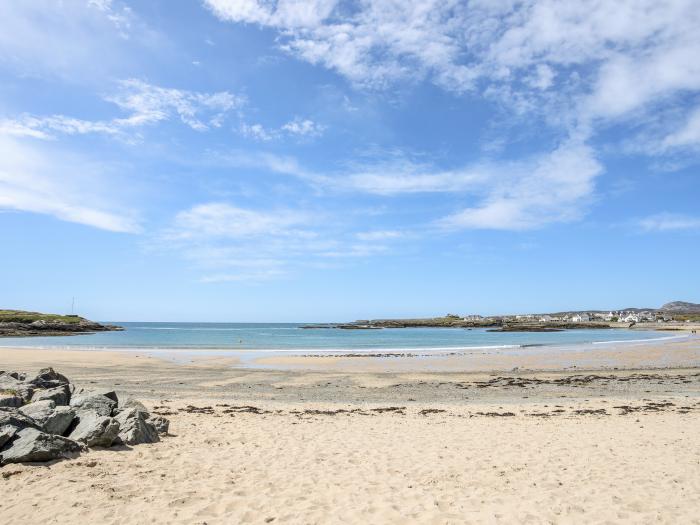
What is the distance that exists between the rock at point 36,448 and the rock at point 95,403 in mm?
1749

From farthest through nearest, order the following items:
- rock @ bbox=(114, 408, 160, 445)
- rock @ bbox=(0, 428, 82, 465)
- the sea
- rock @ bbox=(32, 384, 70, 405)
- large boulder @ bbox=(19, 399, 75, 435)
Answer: the sea
rock @ bbox=(32, 384, 70, 405)
rock @ bbox=(114, 408, 160, 445)
large boulder @ bbox=(19, 399, 75, 435)
rock @ bbox=(0, 428, 82, 465)

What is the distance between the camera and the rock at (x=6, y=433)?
809cm

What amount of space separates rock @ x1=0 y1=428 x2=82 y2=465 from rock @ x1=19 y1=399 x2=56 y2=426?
89 cm

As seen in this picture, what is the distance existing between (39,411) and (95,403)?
1277 mm

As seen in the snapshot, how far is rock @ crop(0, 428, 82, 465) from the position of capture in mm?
7881

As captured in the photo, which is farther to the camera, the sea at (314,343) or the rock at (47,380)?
the sea at (314,343)

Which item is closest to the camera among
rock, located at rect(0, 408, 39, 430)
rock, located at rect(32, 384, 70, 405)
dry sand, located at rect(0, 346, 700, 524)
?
dry sand, located at rect(0, 346, 700, 524)

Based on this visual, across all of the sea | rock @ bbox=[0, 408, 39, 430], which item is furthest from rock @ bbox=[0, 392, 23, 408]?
the sea

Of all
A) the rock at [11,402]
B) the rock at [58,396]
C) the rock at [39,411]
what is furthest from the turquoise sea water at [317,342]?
the rock at [39,411]

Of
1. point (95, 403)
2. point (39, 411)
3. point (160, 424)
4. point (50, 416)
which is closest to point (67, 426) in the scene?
point (50, 416)

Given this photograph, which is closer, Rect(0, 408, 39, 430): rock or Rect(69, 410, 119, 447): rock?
Rect(0, 408, 39, 430): rock

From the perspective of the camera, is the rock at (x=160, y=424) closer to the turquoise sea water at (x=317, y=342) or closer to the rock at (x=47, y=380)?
the rock at (x=47, y=380)

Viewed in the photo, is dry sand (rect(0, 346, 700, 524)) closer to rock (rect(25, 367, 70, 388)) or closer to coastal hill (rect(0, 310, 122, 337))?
rock (rect(25, 367, 70, 388))

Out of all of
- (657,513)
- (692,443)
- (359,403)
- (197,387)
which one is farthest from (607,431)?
(197,387)
